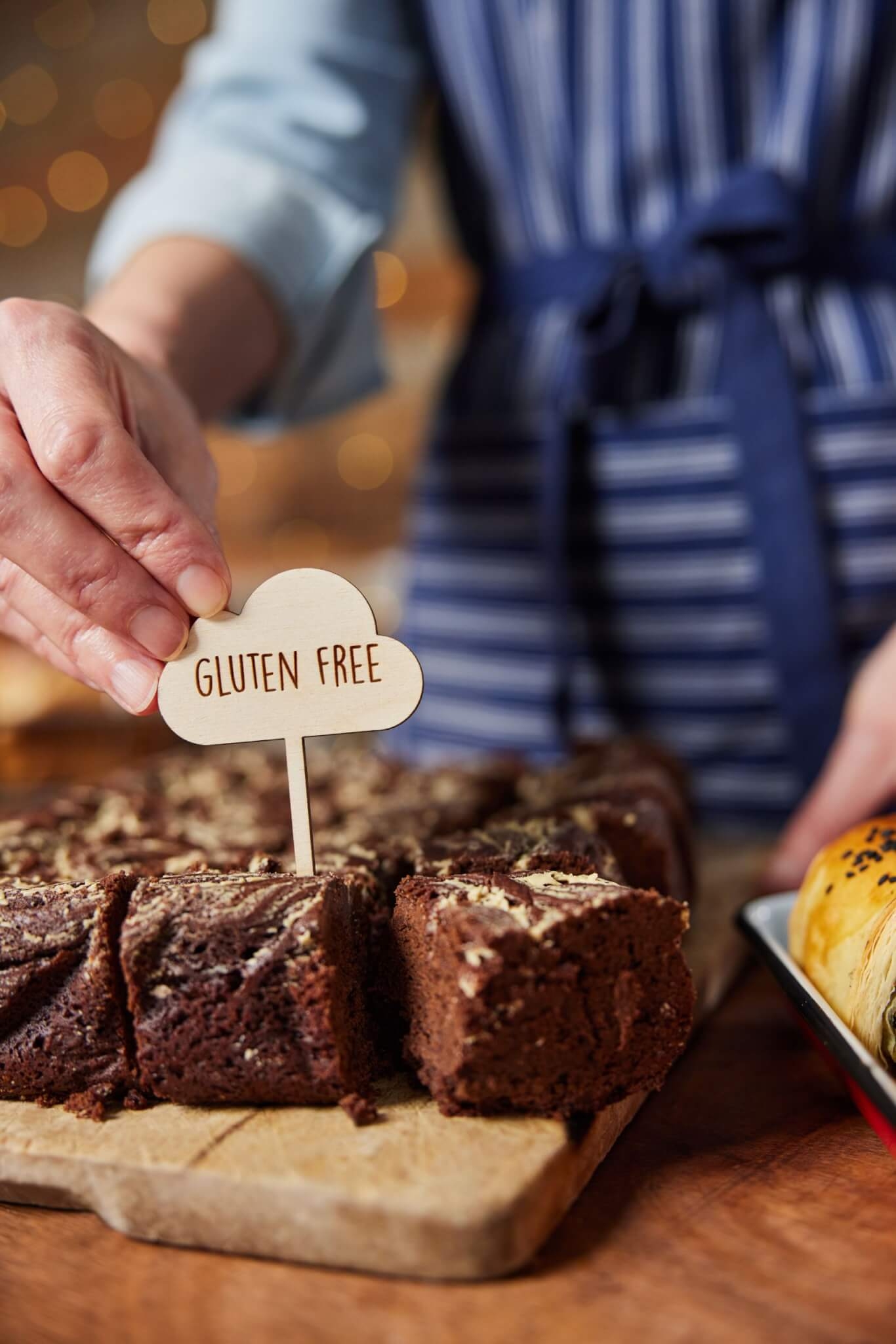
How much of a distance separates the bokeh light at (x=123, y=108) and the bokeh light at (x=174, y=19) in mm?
225

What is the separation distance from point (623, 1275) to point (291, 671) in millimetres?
587

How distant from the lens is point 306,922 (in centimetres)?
103

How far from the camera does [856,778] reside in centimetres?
153

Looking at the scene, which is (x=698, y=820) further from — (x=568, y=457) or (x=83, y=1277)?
(x=83, y=1277)

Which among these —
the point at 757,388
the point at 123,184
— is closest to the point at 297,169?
the point at 757,388

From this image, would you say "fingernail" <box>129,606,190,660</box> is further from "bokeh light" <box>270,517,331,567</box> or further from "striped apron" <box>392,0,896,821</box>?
"bokeh light" <box>270,517,331,567</box>

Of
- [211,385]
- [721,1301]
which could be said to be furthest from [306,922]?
[211,385]

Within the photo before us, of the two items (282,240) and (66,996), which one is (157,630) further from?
(282,240)

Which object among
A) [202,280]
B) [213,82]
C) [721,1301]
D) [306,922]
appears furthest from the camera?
[213,82]

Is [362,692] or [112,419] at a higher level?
[112,419]

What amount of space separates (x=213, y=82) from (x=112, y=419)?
3.54 feet

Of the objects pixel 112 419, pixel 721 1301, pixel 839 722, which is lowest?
pixel 721 1301

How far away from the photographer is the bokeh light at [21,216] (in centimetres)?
506

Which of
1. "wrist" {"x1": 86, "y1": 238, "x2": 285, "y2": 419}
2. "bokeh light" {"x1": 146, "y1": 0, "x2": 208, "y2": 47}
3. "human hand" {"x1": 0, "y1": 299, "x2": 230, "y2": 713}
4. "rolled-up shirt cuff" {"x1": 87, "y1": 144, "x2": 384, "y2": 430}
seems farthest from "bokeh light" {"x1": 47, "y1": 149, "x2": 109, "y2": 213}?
"human hand" {"x1": 0, "y1": 299, "x2": 230, "y2": 713}
